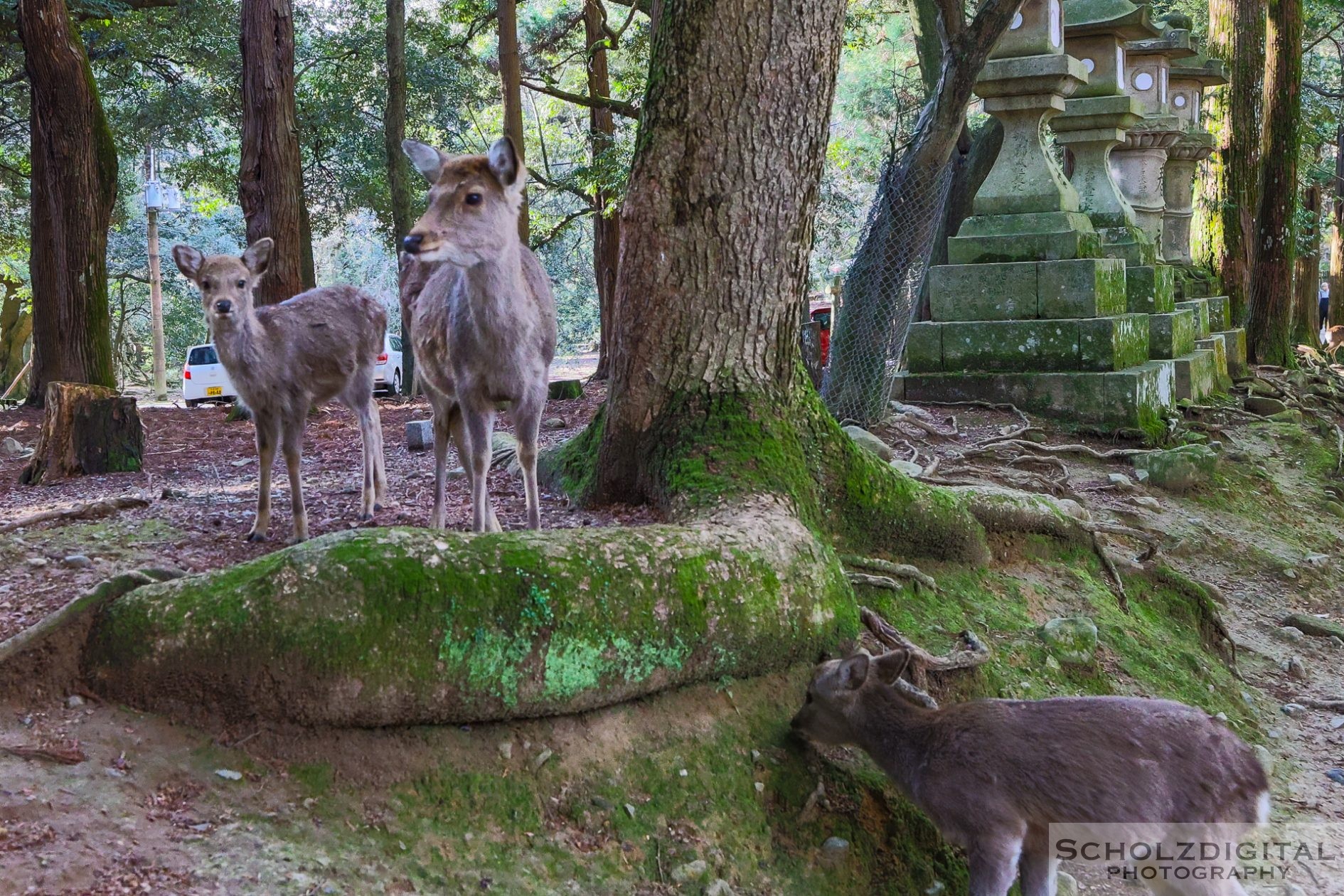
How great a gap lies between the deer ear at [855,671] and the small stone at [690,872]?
0.90 meters

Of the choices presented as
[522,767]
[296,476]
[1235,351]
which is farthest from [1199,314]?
[522,767]

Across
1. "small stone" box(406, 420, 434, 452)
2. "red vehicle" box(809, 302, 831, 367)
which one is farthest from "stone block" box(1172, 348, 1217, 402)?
"small stone" box(406, 420, 434, 452)

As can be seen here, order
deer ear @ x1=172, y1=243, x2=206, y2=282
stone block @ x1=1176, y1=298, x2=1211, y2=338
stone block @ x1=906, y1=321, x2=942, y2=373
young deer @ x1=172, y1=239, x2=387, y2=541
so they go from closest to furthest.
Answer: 1. young deer @ x1=172, y1=239, x2=387, y2=541
2. deer ear @ x1=172, y1=243, x2=206, y2=282
3. stone block @ x1=906, y1=321, x2=942, y2=373
4. stone block @ x1=1176, y1=298, x2=1211, y2=338

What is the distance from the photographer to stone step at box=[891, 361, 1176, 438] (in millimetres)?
10000

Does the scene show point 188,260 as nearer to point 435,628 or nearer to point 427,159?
point 427,159

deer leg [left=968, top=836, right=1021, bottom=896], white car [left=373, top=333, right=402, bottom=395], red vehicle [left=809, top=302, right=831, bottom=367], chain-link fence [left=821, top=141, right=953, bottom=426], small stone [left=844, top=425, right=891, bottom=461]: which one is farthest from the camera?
white car [left=373, top=333, right=402, bottom=395]

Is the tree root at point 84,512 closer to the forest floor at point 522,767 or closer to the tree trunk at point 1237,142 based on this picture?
the forest floor at point 522,767

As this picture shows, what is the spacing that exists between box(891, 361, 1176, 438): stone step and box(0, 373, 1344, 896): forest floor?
280 cm

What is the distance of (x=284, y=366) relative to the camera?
6.09 m

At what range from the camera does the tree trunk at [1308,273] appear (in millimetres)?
20734

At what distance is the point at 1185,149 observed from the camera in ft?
53.4

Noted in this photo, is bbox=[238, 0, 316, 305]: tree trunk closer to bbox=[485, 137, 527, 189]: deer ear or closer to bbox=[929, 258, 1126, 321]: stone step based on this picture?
bbox=[929, 258, 1126, 321]: stone step

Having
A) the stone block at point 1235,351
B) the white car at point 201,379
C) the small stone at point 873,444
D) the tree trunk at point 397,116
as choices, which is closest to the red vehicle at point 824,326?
the stone block at point 1235,351

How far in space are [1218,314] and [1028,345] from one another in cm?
662
